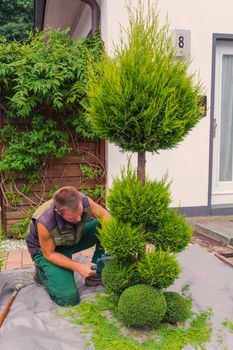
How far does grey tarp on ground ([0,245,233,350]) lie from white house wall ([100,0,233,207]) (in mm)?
1554

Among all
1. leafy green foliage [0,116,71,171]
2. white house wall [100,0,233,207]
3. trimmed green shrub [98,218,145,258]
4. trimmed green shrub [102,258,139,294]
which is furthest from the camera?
white house wall [100,0,233,207]

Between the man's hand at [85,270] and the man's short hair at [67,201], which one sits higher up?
the man's short hair at [67,201]

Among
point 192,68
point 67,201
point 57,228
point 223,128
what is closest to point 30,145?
point 57,228

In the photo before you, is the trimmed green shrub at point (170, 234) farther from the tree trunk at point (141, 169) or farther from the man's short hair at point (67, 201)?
the man's short hair at point (67, 201)

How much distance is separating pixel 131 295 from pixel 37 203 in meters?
2.68

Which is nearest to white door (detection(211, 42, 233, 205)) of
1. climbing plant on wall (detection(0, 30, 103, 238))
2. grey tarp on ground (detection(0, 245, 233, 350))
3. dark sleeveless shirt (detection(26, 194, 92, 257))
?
climbing plant on wall (detection(0, 30, 103, 238))

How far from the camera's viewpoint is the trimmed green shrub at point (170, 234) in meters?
2.43

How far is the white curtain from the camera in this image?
215 inches

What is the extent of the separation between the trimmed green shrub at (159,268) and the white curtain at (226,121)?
351cm

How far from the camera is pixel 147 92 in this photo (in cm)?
227

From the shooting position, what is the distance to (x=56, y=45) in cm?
443

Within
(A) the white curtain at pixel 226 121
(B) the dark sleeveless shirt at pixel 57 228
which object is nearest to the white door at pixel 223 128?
(A) the white curtain at pixel 226 121

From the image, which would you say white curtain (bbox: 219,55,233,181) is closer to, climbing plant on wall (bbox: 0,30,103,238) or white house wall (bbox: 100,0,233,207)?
white house wall (bbox: 100,0,233,207)

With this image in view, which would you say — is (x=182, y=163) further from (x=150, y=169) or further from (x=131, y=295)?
(x=131, y=295)
